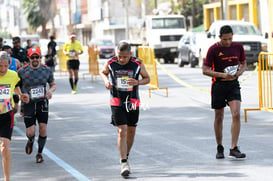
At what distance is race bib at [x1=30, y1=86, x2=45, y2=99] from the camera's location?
10.3 metres

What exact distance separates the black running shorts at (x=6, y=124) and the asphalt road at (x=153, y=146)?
2.57 ft

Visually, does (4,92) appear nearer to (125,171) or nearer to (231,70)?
(125,171)

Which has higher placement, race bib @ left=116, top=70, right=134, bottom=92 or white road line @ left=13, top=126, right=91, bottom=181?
race bib @ left=116, top=70, right=134, bottom=92

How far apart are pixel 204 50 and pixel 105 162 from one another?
23476mm

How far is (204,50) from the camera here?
3306 cm

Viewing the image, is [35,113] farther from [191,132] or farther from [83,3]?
[83,3]

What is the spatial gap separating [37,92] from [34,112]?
281 millimetres

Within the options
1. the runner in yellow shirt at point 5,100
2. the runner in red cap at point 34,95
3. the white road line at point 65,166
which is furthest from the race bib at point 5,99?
the runner in red cap at point 34,95

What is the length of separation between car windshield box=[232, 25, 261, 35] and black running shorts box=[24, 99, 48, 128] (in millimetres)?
22877

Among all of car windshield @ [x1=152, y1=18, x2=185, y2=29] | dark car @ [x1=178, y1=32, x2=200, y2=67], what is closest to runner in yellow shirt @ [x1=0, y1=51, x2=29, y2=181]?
dark car @ [x1=178, y1=32, x2=200, y2=67]

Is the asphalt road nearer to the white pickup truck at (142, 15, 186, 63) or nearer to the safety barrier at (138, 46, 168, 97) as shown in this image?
the safety barrier at (138, 46, 168, 97)

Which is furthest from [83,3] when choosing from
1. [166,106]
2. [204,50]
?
[166,106]

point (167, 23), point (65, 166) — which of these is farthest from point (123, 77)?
point (167, 23)

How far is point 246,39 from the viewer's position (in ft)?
103
